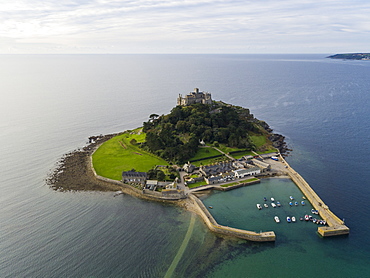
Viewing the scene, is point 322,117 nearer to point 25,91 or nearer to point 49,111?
point 49,111

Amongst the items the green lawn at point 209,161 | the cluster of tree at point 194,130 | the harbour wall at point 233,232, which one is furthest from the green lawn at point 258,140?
the harbour wall at point 233,232

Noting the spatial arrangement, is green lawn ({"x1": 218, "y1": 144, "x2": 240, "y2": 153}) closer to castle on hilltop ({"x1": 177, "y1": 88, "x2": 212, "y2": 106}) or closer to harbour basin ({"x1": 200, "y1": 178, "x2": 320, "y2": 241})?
harbour basin ({"x1": 200, "y1": 178, "x2": 320, "y2": 241})

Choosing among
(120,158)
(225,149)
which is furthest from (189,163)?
(120,158)

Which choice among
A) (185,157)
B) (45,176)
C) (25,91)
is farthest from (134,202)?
(25,91)

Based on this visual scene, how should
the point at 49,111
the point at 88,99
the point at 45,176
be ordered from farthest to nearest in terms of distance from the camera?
the point at 88,99 → the point at 49,111 → the point at 45,176

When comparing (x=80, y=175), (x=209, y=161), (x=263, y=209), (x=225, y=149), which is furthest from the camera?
(x=225, y=149)

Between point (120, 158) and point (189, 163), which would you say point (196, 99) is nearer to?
point (189, 163)

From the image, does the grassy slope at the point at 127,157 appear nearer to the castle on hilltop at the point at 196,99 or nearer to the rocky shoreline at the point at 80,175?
the rocky shoreline at the point at 80,175

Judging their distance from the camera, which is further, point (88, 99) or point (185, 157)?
point (88, 99)
